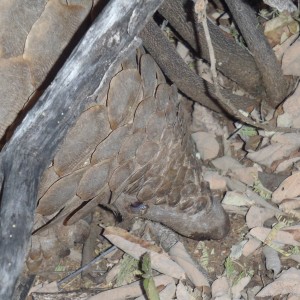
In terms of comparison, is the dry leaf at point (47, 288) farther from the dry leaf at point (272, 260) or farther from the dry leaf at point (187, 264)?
the dry leaf at point (272, 260)

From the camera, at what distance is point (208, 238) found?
1.82 meters

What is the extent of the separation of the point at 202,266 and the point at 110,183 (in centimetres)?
42

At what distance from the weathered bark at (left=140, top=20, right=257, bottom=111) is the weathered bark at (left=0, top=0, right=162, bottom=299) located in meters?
0.51

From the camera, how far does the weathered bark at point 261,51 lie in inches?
71.4

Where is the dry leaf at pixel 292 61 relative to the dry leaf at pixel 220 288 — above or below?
above

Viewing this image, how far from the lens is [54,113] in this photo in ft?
3.78

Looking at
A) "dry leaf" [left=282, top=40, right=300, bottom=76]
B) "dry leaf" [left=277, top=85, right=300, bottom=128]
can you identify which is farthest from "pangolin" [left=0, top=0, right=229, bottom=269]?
"dry leaf" [left=282, top=40, right=300, bottom=76]

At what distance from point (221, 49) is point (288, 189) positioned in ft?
1.35

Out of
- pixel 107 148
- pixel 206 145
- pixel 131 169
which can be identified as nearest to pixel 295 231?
pixel 206 145

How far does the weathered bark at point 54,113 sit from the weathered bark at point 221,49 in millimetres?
580

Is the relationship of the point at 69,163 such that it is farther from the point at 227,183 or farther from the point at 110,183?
the point at 227,183

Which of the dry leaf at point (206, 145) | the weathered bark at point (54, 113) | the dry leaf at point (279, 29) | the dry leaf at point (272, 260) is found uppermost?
the weathered bark at point (54, 113)

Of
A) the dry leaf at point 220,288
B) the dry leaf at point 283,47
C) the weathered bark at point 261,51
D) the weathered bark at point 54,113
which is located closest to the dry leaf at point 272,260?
the dry leaf at point 220,288

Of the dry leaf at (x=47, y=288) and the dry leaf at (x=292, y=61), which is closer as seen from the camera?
the dry leaf at (x=47, y=288)
